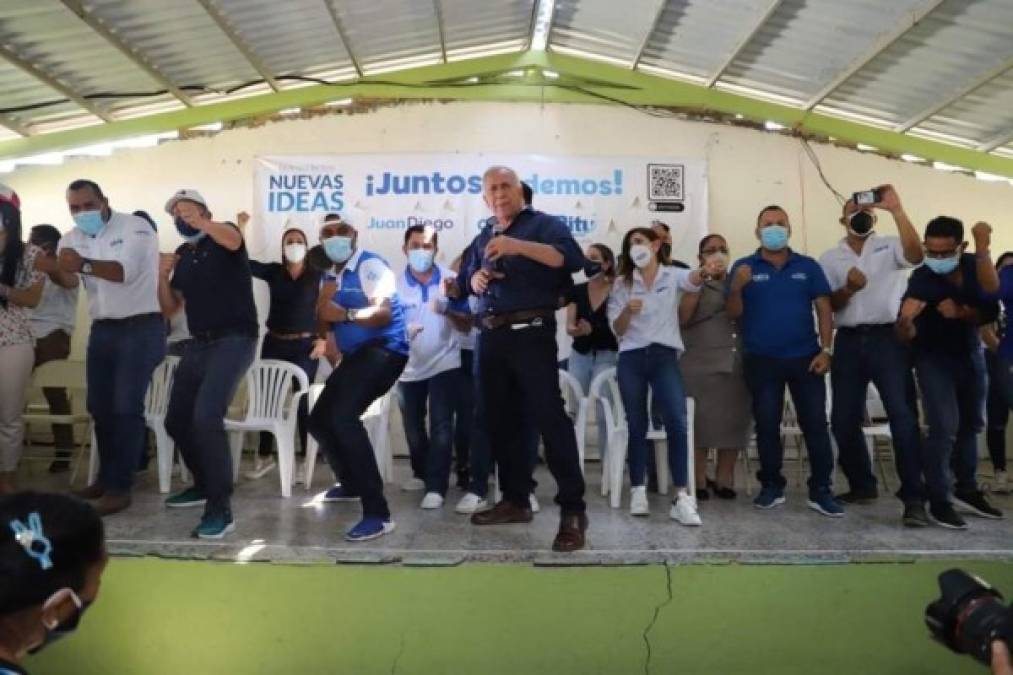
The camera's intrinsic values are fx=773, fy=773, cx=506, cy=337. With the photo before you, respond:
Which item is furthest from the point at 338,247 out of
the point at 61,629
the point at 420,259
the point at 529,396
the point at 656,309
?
the point at 61,629

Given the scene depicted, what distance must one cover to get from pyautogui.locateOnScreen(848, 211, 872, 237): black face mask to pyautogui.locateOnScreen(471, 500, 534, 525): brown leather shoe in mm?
2077

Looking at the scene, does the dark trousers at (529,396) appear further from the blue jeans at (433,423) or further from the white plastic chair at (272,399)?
the white plastic chair at (272,399)

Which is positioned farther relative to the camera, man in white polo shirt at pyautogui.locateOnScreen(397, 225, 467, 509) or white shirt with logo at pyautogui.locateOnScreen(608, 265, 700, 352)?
man in white polo shirt at pyautogui.locateOnScreen(397, 225, 467, 509)

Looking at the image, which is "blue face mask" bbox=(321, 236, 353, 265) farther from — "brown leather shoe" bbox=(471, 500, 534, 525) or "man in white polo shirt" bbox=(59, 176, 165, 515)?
"brown leather shoe" bbox=(471, 500, 534, 525)

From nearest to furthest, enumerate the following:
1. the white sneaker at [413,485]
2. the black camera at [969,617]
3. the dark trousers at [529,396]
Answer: the black camera at [969,617], the dark trousers at [529,396], the white sneaker at [413,485]

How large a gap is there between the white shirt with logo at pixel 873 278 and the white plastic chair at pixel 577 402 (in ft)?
4.34

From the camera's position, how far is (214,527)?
2.96m

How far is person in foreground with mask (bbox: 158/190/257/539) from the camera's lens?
3.03m

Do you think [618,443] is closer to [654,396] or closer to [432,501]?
[654,396]

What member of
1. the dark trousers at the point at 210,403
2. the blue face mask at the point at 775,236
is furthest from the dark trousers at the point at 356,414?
the blue face mask at the point at 775,236

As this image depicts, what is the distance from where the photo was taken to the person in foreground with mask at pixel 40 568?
1103mm

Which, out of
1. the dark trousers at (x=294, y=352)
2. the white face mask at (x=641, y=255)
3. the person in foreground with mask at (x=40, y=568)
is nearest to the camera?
the person in foreground with mask at (x=40, y=568)

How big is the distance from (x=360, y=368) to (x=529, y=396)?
0.67m

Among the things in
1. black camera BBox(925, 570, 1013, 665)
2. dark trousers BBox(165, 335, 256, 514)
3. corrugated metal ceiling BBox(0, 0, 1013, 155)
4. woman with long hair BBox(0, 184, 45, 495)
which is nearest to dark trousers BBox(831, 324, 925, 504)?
black camera BBox(925, 570, 1013, 665)
